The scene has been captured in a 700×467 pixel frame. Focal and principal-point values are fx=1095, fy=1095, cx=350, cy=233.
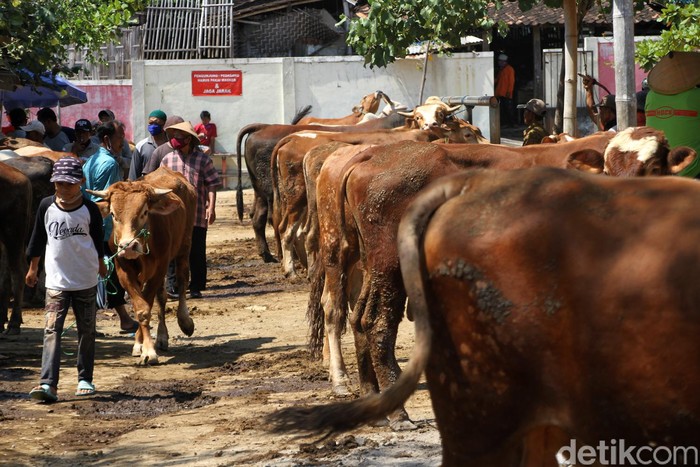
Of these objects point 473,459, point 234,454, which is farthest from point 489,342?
point 234,454

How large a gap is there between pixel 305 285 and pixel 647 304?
10.9m

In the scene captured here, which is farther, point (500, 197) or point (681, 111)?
point (681, 111)

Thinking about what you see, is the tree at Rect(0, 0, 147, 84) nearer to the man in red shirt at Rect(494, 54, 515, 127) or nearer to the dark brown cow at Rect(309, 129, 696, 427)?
the dark brown cow at Rect(309, 129, 696, 427)

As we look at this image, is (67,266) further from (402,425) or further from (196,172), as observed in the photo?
(196,172)

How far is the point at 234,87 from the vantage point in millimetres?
27109

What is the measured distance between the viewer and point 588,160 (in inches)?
294

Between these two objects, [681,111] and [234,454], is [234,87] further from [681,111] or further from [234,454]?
[234,454]

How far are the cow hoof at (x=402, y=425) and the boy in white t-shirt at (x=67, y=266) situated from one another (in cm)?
291

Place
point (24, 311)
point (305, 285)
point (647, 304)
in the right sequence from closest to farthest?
1. point (647, 304)
2. point (24, 311)
3. point (305, 285)

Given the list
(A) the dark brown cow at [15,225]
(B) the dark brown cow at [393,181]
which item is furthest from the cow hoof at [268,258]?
(B) the dark brown cow at [393,181]

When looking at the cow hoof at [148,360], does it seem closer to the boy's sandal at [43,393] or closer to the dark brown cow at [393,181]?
the boy's sandal at [43,393]

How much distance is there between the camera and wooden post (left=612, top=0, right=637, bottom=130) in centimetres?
945

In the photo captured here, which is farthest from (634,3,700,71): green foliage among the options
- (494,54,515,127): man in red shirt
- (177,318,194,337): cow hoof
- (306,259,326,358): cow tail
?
(494,54,515,127): man in red shirt

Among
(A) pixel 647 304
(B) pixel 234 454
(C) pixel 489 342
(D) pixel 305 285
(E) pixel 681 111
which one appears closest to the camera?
(A) pixel 647 304
